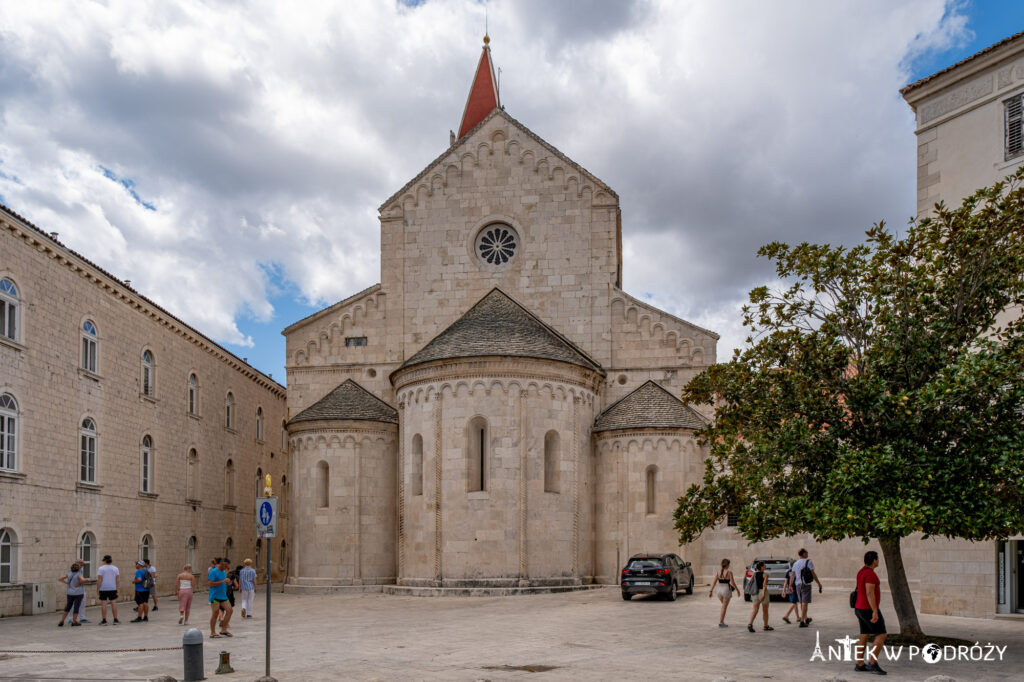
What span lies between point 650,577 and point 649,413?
797 centimetres

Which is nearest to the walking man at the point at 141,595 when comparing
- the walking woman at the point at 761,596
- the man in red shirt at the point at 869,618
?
the walking woman at the point at 761,596

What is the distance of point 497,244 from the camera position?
39750mm

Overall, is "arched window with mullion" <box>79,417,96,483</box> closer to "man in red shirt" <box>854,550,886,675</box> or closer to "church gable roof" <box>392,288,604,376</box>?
"church gable roof" <box>392,288,604,376</box>

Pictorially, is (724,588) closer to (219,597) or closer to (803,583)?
(803,583)

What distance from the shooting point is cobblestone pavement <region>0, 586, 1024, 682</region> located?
15.3 meters

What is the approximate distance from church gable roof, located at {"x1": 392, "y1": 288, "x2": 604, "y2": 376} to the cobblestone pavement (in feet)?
28.4

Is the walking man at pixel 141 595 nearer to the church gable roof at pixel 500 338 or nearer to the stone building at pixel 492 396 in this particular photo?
the stone building at pixel 492 396

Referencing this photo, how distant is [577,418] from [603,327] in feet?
16.1

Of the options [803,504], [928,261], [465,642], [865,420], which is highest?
[928,261]

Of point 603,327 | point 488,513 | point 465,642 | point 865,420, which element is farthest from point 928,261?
point 603,327

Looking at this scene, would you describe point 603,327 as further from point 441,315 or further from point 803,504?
point 803,504

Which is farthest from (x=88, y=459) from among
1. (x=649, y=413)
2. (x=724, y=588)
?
(x=724, y=588)

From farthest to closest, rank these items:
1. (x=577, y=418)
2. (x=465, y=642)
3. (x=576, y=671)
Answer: (x=577, y=418)
(x=465, y=642)
(x=576, y=671)

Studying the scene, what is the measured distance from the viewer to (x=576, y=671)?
15.4 meters
